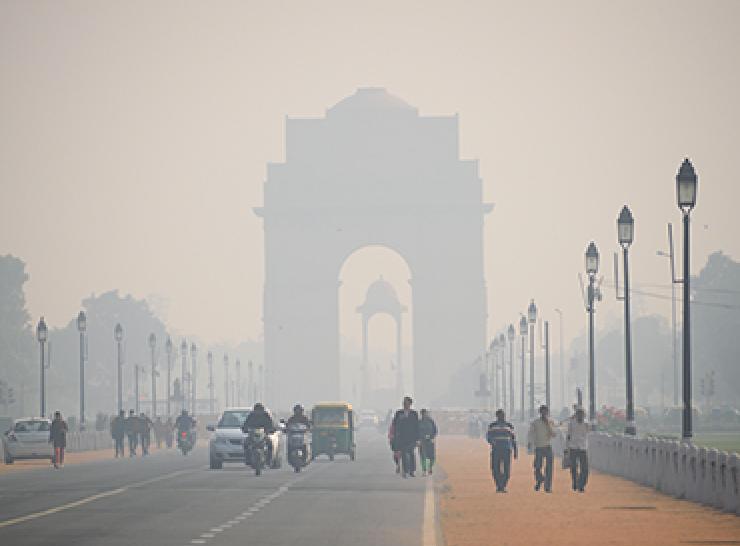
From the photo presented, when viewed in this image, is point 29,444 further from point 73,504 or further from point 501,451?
point 73,504

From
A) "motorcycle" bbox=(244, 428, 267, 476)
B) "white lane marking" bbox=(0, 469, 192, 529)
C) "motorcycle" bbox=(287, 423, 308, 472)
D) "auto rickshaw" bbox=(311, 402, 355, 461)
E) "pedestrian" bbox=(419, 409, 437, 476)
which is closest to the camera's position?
"white lane marking" bbox=(0, 469, 192, 529)

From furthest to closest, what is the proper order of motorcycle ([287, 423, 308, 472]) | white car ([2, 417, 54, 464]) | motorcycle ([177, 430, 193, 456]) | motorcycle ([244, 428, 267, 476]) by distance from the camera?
motorcycle ([177, 430, 193, 456]) < white car ([2, 417, 54, 464]) < motorcycle ([287, 423, 308, 472]) < motorcycle ([244, 428, 267, 476])

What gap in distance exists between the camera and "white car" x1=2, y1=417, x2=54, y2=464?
5672 centimetres

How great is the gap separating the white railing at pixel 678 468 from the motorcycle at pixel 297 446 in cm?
731

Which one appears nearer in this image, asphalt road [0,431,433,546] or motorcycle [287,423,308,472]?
asphalt road [0,431,433,546]

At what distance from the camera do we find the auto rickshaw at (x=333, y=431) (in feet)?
186

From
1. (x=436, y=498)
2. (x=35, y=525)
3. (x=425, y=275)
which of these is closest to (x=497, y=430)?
(x=436, y=498)

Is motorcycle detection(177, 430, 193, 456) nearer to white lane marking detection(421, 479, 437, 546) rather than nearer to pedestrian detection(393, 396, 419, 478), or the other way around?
pedestrian detection(393, 396, 419, 478)

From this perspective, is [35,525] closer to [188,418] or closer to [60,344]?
[188,418]

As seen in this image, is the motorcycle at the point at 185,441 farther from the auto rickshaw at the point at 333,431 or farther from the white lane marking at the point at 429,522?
the white lane marking at the point at 429,522

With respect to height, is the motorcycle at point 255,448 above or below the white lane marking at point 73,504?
above

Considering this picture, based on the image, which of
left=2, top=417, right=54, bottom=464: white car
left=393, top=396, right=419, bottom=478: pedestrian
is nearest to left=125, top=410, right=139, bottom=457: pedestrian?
left=2, top=417, right=54, bottom=464: white car

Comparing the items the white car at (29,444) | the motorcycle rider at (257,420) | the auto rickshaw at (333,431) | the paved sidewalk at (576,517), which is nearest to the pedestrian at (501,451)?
the paved sidewalk at (576,517)

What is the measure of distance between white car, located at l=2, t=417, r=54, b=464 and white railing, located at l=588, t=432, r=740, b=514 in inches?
732
